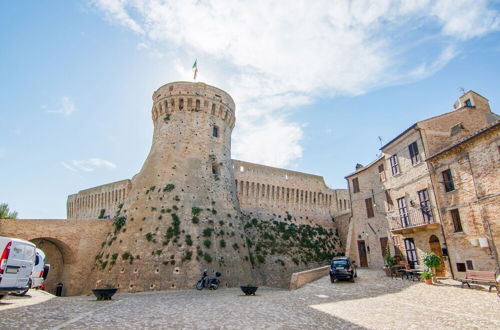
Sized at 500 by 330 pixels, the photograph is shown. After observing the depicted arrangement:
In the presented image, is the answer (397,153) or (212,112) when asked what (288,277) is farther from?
(212,112)

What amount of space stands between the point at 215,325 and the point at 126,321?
9.50 feet

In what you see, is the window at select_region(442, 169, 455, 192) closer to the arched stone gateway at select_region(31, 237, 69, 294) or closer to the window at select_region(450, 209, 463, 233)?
the window at select_region(450, 209, 463, 233)

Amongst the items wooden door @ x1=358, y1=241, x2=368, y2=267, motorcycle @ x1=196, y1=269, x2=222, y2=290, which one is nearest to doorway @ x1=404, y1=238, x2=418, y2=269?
wooden door @ x1=358, y1=241, x2=368, y2=267

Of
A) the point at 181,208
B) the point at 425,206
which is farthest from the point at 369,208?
the point at 181,208

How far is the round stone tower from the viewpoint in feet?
62.5

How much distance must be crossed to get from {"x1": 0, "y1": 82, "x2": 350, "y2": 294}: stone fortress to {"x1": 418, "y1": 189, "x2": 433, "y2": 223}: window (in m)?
13.5

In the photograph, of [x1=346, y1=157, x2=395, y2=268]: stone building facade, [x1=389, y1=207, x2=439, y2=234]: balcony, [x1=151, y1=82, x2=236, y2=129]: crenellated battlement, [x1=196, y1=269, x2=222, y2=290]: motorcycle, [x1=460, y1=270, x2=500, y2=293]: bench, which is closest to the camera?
[x1=460, y1=270, x2=500, y2=293]: bench

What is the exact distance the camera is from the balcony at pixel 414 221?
17.5 metres

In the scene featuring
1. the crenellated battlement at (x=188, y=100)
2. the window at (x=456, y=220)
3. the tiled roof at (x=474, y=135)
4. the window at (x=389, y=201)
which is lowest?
the window at (x=456, y=220)

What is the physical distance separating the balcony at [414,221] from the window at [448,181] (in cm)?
171

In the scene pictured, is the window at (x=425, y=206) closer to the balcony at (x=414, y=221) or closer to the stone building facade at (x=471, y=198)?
the balcony at (x=414, y=221)

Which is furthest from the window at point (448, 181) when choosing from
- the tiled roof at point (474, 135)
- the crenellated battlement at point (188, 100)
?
the crenellated battlement at point (188, 100)

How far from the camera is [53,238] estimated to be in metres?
21.2

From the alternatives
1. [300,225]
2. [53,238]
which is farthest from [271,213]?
[53,238]
